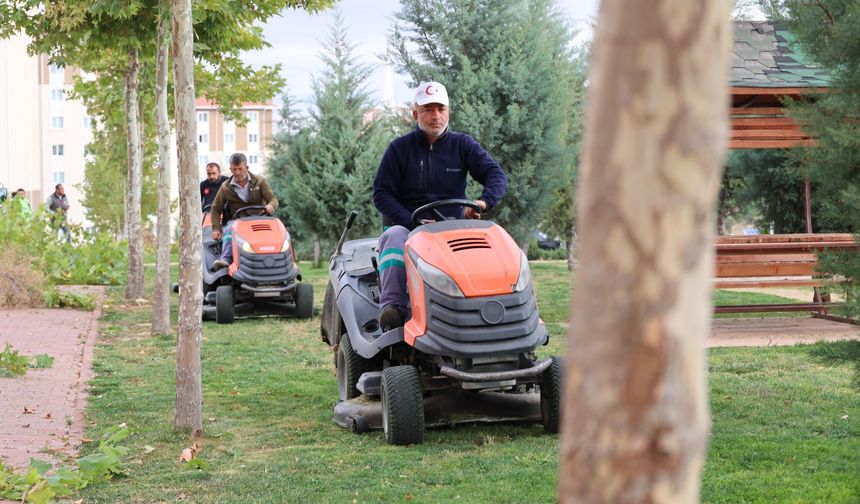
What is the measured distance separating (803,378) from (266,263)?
21.1 ft

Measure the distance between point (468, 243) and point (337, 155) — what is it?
18.4 meters

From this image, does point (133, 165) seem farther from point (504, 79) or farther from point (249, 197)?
point (504, 79)

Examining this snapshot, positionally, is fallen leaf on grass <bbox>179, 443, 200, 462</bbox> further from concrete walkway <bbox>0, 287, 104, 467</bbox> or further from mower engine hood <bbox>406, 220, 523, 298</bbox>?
mower engine hood <bbox>406, 220, 523, 298</bbox>

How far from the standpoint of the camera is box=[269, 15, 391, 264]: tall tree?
24.1 meters

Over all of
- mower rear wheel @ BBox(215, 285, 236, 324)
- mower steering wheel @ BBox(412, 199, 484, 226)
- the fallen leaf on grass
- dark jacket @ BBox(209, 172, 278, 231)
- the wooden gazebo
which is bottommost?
the fallen leaf on grass

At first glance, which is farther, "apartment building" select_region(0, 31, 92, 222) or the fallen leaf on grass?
"apartment building" select_region(0, 31, 92, 222)

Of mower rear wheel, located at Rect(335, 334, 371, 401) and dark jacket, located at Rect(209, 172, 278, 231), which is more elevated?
dark jacket, located at Rect(209, 172, 278, 231)

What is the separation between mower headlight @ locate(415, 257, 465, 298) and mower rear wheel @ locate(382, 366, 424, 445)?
46 centimetres

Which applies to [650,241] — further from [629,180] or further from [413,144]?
[413,144]

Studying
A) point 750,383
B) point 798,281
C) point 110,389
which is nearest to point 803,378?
point 750,383

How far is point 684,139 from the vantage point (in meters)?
1.59

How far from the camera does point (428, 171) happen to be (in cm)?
673

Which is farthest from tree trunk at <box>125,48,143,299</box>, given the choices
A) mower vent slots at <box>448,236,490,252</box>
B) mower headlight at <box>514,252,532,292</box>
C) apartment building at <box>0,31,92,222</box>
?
apartment building at <box>0,31,92,222</box>

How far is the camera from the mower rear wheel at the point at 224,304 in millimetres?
12867
